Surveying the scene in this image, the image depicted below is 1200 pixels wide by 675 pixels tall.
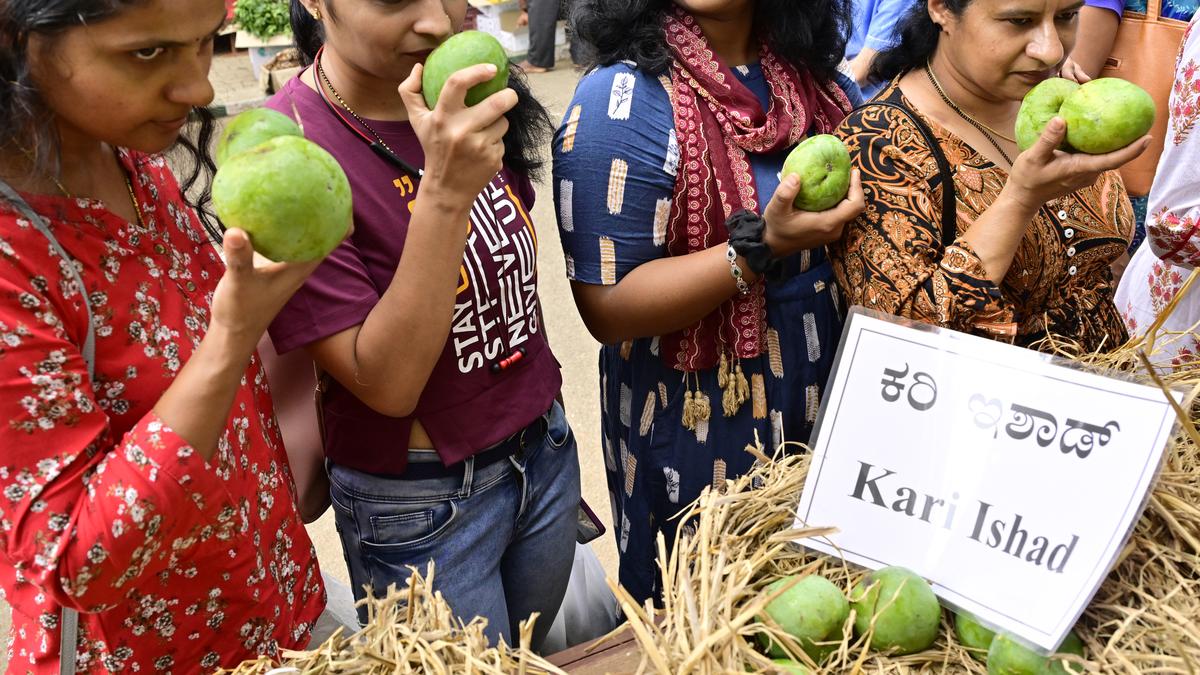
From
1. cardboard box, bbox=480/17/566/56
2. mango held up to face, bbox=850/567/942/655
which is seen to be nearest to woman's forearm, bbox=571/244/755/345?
mango held up to face, bbox=850/567/942/655

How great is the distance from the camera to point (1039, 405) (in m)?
1.18

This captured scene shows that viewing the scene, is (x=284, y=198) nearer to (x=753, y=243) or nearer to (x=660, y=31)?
(x=753, y=243)

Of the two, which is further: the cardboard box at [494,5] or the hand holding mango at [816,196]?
the cardboard box at [494,5]

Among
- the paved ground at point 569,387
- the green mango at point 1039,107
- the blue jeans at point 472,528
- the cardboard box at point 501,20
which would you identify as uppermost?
the green mango at point 1039,107

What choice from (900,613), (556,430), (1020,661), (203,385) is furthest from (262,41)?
(1020,661)

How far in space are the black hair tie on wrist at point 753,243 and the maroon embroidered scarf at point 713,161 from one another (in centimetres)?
11

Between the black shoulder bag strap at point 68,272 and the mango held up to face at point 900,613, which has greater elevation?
the black shoulder bag strap at point 68,272

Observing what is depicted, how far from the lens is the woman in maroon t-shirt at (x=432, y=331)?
4.57 ft

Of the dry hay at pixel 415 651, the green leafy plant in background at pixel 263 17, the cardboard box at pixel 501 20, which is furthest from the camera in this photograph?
the cardboard box at pixel 501 20

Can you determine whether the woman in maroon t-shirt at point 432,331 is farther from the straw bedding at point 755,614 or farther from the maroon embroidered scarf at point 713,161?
the straw bedding at point 755,614

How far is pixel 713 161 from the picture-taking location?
1780 mm

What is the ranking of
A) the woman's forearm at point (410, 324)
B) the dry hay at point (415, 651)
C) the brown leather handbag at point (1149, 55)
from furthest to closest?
the brown leather handbag at point (1149, 55) → the woman's forearm at point (410, 324) → the dry hay at point (415, 651)

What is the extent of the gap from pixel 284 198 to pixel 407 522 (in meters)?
0.74

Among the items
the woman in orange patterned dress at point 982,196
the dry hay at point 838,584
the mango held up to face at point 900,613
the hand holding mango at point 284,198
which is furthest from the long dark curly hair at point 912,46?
the hand holding mango at point 284,198
